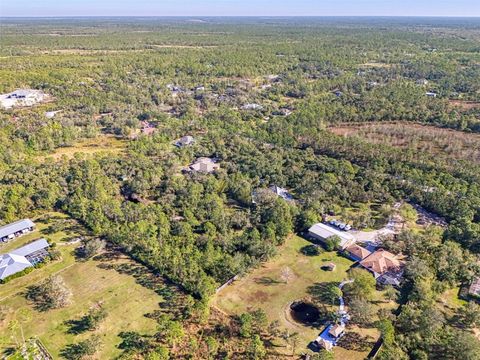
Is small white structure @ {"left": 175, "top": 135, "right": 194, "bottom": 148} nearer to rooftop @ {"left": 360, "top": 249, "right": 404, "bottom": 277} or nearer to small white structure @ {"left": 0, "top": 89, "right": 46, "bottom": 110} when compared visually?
rooftop @ {"left": 360, "top": 249, "right": 404, "bottom": 277}

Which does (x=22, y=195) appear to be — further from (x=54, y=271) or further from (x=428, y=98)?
(x=428, y=98)

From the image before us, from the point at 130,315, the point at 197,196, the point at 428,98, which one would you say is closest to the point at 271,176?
the point at 197,196

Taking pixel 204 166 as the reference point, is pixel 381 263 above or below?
below

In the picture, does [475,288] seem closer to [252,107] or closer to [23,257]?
[23,257]

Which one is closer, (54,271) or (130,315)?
(130,315)

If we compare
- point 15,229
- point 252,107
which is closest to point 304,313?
point 15,229

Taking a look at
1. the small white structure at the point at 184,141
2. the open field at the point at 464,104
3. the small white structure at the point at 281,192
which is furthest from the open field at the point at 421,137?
the small white structure at the point at 184,141

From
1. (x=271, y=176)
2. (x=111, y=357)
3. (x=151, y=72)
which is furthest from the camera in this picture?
(x=151, y=72)

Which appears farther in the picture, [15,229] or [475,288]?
[15,229]

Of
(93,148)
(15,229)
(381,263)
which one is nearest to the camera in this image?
(381,263)
